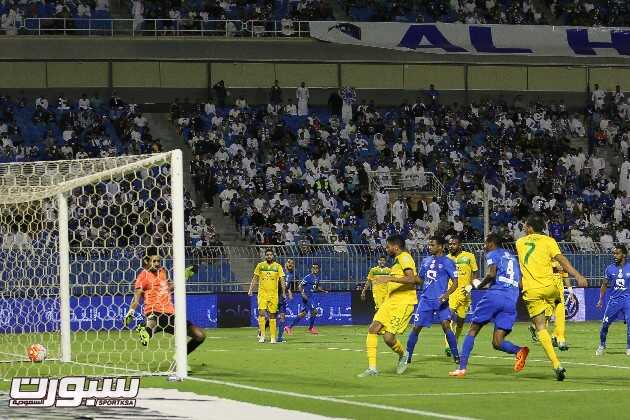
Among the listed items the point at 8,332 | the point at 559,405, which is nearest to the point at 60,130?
the point at 8,332

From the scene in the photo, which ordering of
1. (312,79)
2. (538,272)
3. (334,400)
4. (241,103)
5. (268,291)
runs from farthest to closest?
(312,79), (241,103), (268,291), (538,272), (334,400)

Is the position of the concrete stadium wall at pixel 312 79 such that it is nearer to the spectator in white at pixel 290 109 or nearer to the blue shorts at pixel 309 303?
the spectator in white at pixel 290 109

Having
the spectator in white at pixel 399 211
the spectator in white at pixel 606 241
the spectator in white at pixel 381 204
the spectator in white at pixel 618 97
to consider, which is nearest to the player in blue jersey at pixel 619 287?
the spectator in white at pixel 606 241

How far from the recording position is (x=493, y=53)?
4847 centimetres

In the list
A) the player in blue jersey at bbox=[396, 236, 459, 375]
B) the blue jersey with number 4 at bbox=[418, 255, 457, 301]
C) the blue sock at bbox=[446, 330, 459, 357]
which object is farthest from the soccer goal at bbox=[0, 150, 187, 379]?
the blue sock at bbox=[446, 330, 459, 357]

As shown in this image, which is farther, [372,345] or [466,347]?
[466,347]

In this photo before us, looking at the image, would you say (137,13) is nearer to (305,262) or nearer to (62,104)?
(62,104)

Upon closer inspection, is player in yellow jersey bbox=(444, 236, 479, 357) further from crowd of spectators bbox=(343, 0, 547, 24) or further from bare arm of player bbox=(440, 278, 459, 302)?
crowd of spectators bbox=(343, 0, 547, 24)

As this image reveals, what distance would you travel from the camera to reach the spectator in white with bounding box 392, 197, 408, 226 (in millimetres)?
43812

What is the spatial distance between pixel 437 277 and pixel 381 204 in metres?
22.7

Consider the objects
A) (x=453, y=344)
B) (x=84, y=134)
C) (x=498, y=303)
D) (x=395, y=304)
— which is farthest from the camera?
(x=84, y=134)

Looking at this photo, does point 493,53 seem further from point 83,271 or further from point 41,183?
point 41,183

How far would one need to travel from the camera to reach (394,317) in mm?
19125

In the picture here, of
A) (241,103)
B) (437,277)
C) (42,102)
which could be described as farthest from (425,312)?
(241,103)
